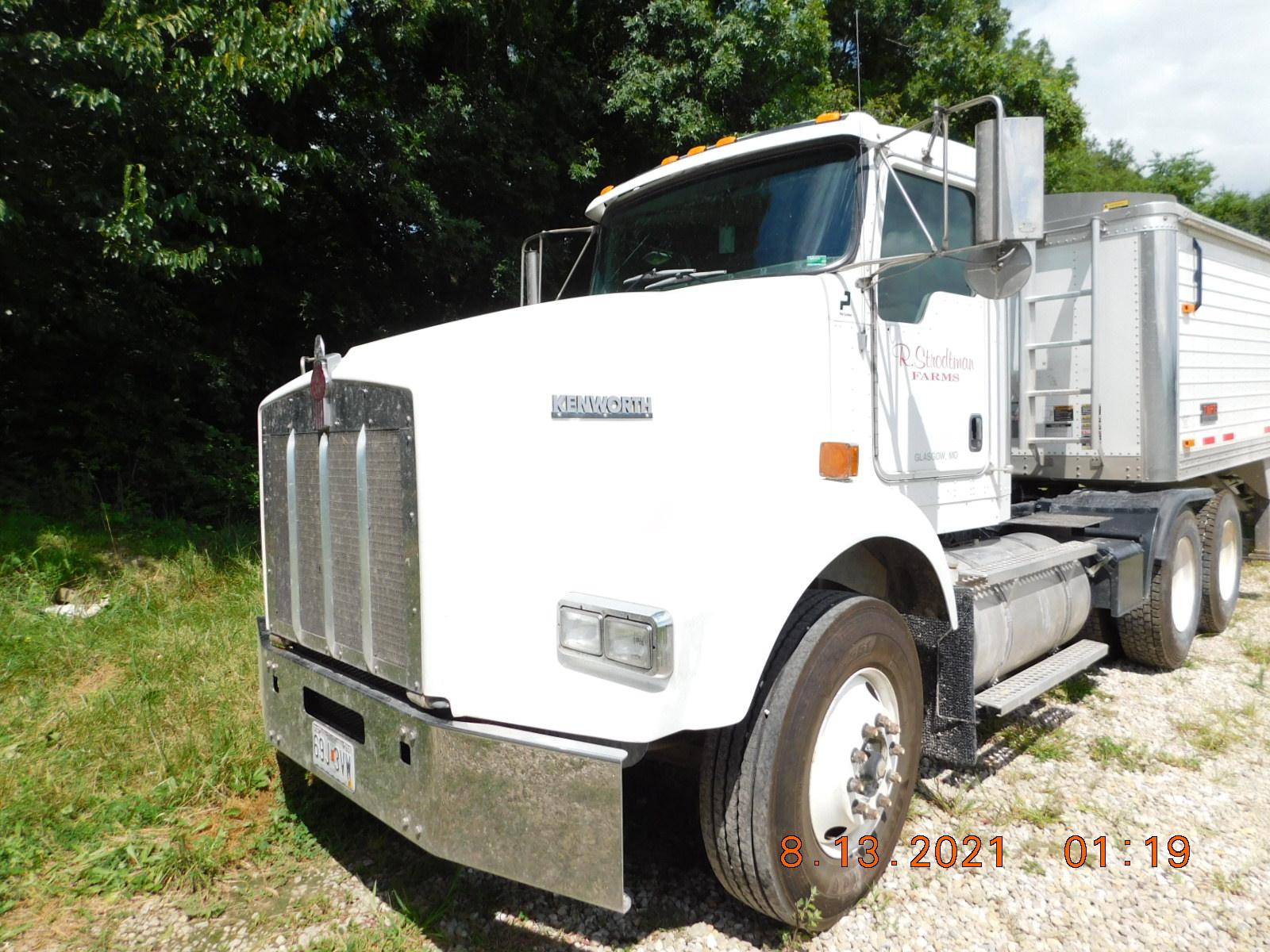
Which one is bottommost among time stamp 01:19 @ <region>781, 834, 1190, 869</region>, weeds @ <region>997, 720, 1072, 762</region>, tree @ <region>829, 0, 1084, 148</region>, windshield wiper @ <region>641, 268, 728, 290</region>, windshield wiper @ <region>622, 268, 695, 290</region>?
time stamp 01:19 @ <region>781, 834, 1190, 869</region>

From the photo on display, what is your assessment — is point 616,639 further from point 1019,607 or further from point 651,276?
point 1019,607

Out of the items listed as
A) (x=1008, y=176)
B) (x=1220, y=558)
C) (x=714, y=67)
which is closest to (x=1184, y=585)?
(x=1220, y=558)

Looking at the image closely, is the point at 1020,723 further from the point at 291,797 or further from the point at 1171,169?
the point at 1171,169

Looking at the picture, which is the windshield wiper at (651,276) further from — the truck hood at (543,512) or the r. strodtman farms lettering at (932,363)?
the truck hood at (543,512)

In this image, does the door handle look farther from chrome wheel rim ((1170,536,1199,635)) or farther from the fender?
chrome wheel rim ((1170,536,1199,635))

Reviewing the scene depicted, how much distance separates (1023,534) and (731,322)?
2.93 m

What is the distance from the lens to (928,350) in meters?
3.83

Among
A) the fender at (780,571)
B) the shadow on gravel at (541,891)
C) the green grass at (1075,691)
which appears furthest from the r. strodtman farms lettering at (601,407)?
the green grass at (1075,691)

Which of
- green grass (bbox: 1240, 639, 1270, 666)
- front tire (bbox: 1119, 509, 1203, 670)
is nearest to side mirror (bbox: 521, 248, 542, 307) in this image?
front tire (bbox: 1119, 509, 1203, 670)

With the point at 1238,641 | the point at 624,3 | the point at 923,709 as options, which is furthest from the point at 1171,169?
the point at 923,709

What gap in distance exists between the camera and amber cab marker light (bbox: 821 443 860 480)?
3.12 m

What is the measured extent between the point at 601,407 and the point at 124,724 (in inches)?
124

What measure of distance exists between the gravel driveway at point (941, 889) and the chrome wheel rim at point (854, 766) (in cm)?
35

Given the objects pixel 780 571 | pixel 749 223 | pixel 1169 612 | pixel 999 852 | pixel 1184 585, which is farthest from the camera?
pixel 1184 585
